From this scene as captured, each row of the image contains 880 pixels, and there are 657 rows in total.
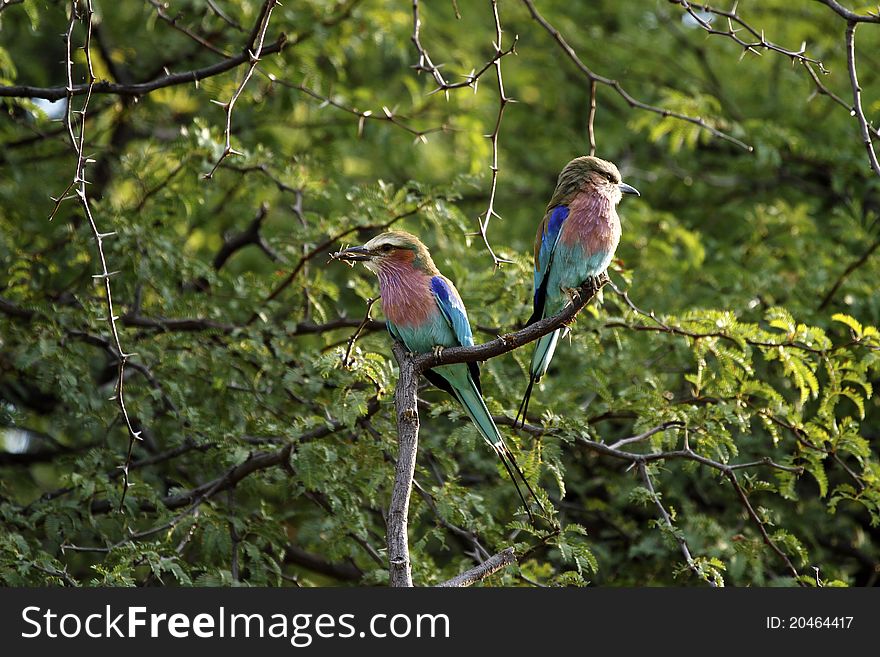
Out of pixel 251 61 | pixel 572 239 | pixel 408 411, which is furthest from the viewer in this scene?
pixel 572 239

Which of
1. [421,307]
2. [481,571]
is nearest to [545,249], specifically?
[421,307]

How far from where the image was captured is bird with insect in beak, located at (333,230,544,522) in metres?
4.46

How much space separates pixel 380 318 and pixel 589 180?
1504 millimetres

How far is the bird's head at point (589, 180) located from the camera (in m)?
4.63

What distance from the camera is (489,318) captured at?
536cm

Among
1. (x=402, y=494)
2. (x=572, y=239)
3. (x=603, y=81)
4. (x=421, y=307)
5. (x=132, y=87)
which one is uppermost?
(x=132, y=87)

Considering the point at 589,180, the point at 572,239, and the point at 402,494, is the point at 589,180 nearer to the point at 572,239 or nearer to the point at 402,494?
the point at 572,239

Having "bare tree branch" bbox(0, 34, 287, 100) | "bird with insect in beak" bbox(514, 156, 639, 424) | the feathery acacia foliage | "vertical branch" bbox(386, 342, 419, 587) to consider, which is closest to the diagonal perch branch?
"vertical branch" bbox(386, 342, 419, 587)

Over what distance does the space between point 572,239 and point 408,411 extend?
1421 mm

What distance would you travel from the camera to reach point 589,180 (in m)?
4.65

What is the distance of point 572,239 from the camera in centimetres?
441

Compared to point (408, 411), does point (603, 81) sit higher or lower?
higher

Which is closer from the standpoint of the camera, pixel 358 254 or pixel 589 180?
pixel 358 254

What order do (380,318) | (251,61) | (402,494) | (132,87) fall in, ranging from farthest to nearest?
1. (380,318)
2. (132,87)
3. (251,61)
4. (402,494)
